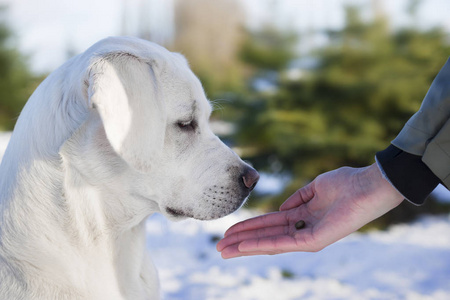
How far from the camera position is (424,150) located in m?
1.96

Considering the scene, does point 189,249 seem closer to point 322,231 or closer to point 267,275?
point 267,275

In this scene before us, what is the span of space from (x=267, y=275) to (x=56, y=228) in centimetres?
276

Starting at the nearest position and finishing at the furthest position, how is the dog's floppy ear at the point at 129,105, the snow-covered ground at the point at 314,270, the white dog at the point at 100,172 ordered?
the dog's floppy ear at the point at 129,105 → the white dog at the point at 100,172 → the snow-covered ground at the point at 314,270

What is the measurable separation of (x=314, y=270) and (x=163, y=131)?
306 cm

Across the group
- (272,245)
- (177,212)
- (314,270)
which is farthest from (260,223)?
(314,270)

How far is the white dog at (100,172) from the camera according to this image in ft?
5.98

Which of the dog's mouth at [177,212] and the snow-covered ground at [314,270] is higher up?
the dog's mouth at [177,212]

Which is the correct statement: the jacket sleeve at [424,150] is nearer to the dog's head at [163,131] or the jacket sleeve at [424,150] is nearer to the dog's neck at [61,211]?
the dog's head at [163,131]

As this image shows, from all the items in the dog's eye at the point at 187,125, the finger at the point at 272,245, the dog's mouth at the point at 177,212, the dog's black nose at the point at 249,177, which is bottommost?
the finger at the point at 272,245

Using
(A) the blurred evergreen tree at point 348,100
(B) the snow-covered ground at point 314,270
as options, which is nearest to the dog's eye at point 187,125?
(B) the snow-covered ground at point 314,270

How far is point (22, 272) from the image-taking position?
187cm

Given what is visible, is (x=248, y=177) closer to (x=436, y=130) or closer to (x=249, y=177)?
(x=249, y=177)

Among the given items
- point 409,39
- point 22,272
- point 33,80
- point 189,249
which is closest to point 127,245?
point 22,272

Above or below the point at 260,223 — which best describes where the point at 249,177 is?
above
